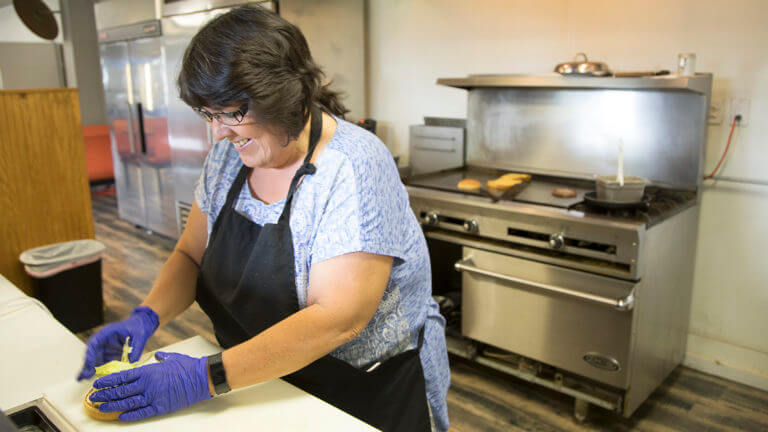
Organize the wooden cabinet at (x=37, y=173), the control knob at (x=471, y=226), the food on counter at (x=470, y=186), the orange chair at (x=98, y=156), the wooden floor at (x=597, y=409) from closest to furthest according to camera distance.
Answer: the wooden floor at (x=597, y=409) → the control knob at (x=471, y=226) → the food on counter at (x=470, y=186) → the wooden cabinet at (x=37, y=173) → the orange chair at (x=98, y=156)

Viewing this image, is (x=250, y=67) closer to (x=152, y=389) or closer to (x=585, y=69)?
(x=152, y=389)

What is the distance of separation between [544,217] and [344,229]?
1427mm

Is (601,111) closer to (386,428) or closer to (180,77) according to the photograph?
(386,428)

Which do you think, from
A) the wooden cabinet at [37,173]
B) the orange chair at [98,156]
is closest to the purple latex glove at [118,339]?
the wooden cabinet at [37,173]

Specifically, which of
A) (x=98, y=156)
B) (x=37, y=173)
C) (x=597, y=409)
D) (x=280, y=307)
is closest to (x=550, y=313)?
(x=597, y=409)

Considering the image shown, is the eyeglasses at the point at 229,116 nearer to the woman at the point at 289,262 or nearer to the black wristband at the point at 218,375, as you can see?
the woman at the point at 289,262

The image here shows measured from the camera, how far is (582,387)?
2408mm

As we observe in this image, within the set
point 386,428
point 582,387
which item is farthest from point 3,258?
point 582,387

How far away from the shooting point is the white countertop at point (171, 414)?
41.2 inches

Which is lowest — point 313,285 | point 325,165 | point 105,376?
point 105,376

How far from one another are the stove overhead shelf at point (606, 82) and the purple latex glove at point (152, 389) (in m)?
2.03

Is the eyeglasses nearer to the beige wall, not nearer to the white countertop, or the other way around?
the white countertop

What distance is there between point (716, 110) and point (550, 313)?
1.15 m

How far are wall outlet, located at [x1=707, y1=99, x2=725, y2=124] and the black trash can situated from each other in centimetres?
309
